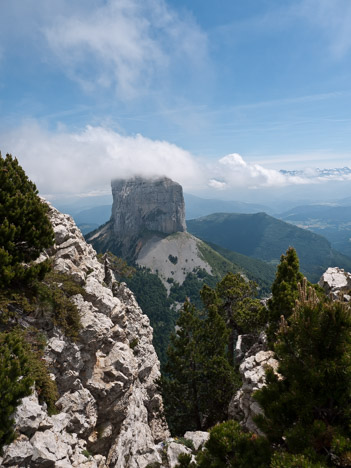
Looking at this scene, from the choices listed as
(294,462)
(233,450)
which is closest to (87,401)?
(233,450)

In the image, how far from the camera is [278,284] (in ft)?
82.1

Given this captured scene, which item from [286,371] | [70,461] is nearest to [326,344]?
[286,371]

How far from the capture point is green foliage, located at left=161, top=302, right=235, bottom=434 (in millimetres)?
26147

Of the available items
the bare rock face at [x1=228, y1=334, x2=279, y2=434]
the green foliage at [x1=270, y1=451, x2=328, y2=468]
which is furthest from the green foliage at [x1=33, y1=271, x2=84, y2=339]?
the green foliage at [x1=270, y1=451, x2=328, y2=468]

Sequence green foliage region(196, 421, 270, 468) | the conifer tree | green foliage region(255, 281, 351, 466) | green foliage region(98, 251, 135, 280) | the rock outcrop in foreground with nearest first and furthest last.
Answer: green foliage region(255, 281, 351, 466) < green foliage region(196, 421, 270, 468) < the rock outcrop in foreground < the conifer tree < green foliage region(98, 251, 135, 280)

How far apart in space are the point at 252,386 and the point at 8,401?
14.0 metres

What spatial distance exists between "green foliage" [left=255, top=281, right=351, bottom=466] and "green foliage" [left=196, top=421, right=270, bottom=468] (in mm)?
618

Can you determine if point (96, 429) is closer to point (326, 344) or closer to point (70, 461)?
point (70, 461)

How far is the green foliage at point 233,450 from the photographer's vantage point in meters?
→ 8.70

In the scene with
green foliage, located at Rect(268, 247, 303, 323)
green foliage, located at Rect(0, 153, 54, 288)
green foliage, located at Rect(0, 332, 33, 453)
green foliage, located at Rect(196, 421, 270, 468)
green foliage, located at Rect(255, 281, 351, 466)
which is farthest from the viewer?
green foliage, located at Rect(268, 247, 303, 323)

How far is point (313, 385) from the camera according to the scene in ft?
27.0

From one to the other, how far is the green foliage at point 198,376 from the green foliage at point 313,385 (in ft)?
59.4

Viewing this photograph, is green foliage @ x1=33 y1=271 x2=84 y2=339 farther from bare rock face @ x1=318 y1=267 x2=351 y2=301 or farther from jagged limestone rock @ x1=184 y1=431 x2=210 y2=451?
bare rock face @ x1=318 y1=267 x2=351 y2=301

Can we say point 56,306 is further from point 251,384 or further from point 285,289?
point 285,289
